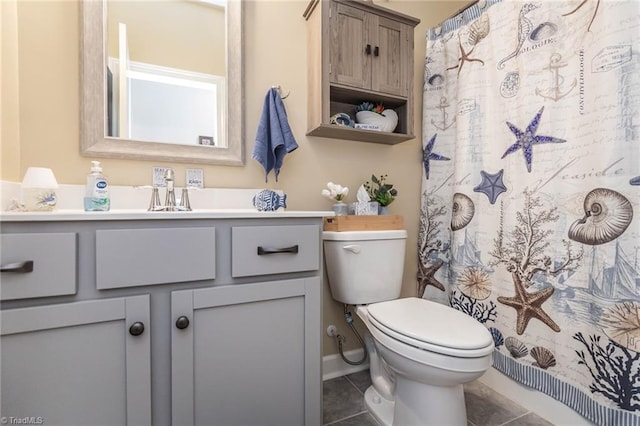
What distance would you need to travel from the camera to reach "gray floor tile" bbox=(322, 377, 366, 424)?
126 centimetres

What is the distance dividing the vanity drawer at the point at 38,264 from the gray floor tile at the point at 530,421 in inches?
63.8

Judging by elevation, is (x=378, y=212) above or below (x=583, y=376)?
above

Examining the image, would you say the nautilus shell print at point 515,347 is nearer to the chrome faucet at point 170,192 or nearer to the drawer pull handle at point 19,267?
the chrome faucet at point 170,192

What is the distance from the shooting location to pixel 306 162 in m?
1.48

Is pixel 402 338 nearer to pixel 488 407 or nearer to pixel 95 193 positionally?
pixel 488 407

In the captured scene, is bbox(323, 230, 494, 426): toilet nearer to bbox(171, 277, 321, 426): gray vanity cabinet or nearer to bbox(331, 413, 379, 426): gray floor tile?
bbox(331, 413, 379, 426): gray floor tile

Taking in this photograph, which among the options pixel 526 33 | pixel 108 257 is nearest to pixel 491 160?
pixel 526 33

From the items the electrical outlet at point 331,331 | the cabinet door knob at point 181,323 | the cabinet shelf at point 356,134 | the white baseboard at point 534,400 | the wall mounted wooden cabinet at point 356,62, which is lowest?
the white baseboard at point 534,400

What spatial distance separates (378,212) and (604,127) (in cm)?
87

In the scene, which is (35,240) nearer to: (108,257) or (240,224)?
(108,257)

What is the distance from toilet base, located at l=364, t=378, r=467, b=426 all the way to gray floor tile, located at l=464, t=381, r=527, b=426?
278mm

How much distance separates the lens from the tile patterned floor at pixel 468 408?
1.21 meters

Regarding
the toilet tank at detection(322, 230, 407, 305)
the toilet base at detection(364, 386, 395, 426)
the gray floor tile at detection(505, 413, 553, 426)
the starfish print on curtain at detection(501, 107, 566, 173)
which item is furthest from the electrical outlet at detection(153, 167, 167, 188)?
the gray floor tile at detection(505, 413, 553, 426)

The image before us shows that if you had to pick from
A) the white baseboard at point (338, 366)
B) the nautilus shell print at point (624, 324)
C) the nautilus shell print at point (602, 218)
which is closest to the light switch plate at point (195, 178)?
the white baseboard at point (338, 366)
